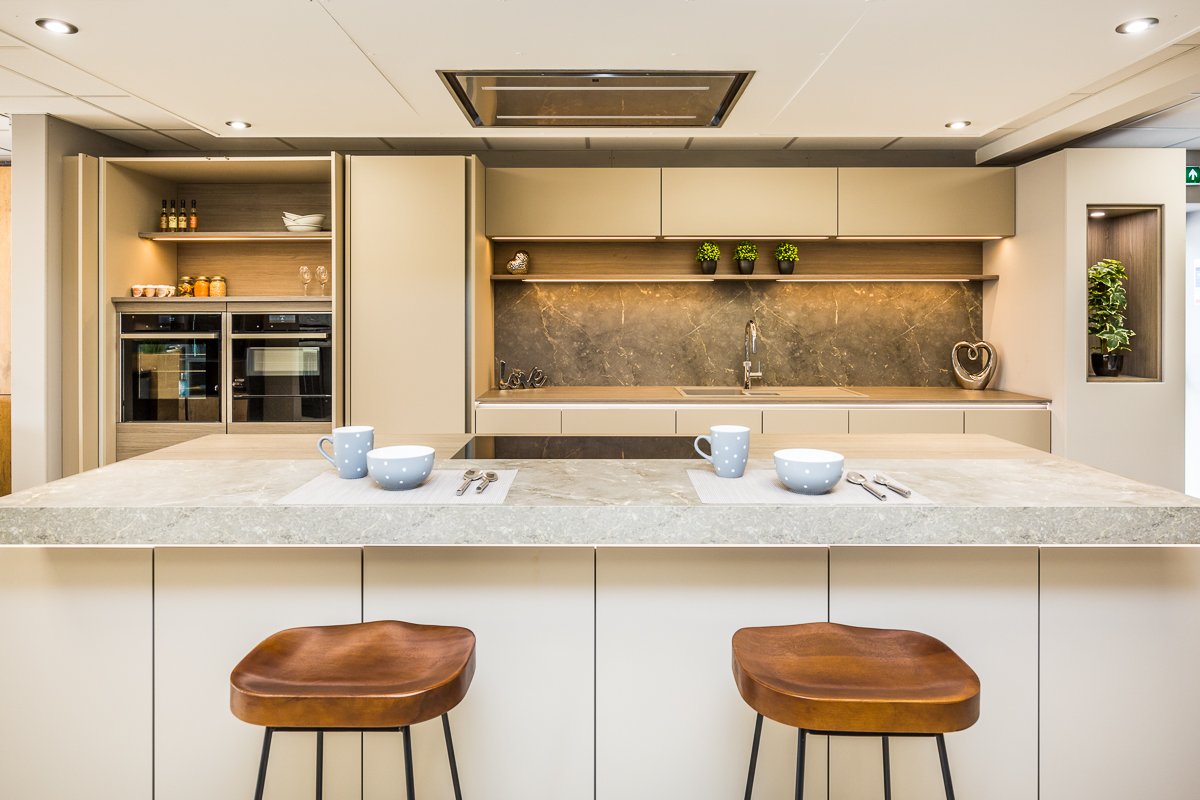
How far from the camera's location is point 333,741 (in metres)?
1.56

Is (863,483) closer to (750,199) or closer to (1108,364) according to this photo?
(750,199)

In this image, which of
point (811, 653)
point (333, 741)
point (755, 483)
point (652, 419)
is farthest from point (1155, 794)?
point (652, 419)

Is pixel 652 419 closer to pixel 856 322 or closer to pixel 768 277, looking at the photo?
pixel 768 277

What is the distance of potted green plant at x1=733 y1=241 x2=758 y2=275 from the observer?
434cm

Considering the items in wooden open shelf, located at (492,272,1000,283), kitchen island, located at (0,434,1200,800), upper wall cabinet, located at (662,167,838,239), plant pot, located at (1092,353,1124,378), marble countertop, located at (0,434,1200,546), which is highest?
upper wall cabinet, located at (662,167,838,239)

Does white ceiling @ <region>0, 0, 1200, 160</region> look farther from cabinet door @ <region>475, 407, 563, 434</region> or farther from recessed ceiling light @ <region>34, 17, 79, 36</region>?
cabinet door @ <region>475, 407, 563, 434</region>

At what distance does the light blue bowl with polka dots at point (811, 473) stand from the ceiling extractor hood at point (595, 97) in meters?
1.38

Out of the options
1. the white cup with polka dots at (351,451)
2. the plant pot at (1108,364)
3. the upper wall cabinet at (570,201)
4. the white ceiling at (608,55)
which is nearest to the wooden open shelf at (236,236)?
the white ceiling at (608,55)

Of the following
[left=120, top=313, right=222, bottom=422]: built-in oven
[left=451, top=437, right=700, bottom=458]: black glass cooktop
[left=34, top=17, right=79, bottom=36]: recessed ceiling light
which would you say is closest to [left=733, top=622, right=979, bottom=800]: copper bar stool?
[left=451, top=437, right=700, bottom=458]: black glass cooktop

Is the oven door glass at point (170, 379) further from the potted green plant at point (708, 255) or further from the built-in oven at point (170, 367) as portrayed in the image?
the potted green plant at point (708, 255)

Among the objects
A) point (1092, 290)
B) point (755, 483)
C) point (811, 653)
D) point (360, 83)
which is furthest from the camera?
point (1092, 290)

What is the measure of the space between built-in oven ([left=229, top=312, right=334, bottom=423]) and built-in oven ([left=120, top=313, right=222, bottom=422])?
0.13 metres

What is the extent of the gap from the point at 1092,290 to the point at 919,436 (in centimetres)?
238

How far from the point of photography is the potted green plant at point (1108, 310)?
384 cm
